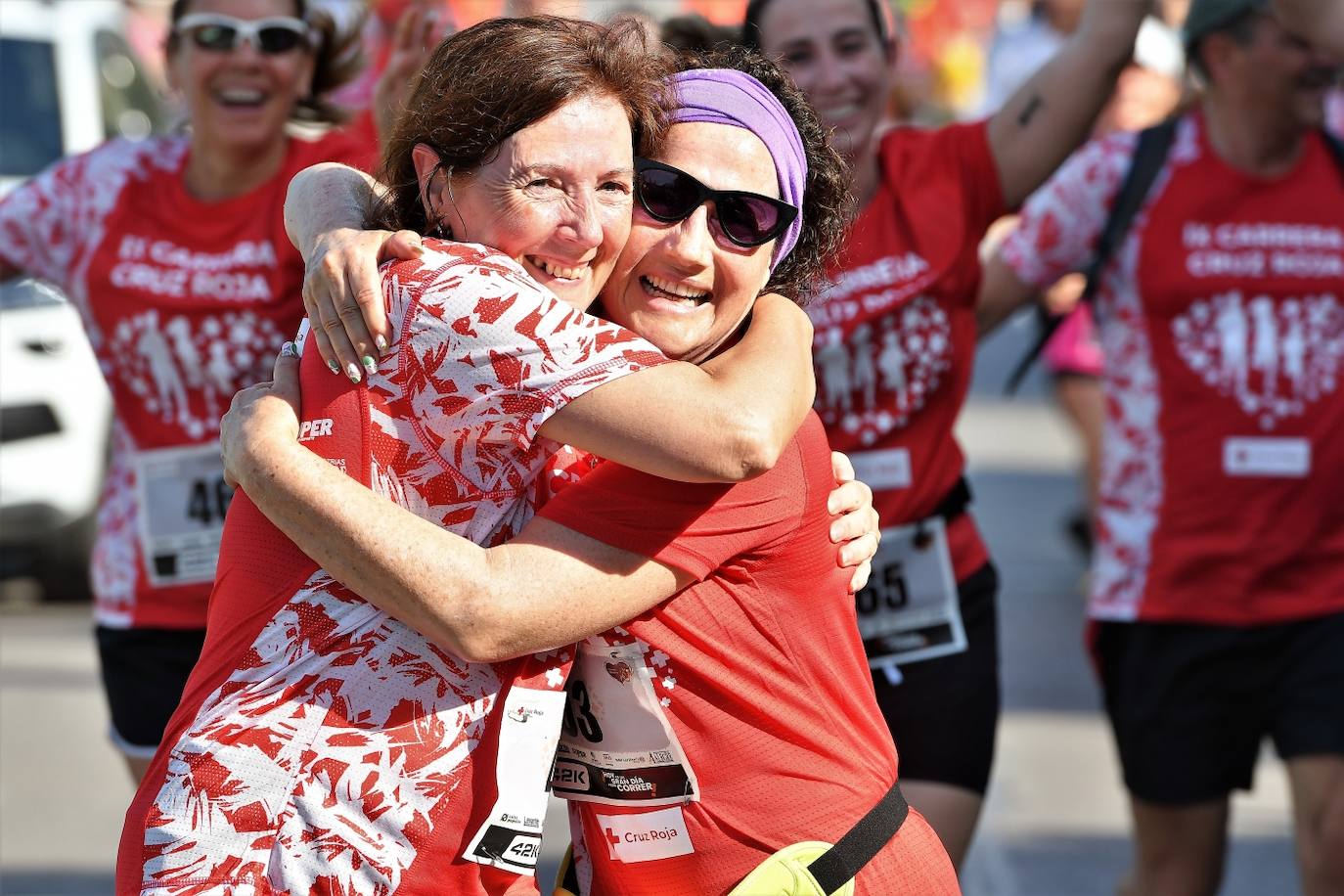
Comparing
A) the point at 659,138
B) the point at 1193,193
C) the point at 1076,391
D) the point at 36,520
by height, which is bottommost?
the point at 36,520

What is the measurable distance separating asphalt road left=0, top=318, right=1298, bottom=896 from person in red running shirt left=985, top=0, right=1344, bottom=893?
3.32 ft

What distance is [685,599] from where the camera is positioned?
2.22 meters

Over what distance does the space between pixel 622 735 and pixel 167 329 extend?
195 centimetres

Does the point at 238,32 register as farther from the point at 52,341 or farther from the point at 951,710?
the point at 52,341

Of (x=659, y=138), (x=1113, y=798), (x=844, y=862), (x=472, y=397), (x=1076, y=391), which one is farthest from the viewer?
(x=1076, y=391)

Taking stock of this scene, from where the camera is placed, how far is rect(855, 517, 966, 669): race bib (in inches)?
142

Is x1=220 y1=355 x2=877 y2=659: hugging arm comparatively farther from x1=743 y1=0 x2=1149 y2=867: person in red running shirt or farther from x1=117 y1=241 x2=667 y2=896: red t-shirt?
x1=743 y1=0 x2=1149 y2=867: person in red running shirt

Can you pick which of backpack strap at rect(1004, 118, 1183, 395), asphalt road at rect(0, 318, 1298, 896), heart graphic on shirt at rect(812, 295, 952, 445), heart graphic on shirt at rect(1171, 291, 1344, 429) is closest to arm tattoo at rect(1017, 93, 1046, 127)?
heart graphic on shirt at rect(812, 295, 952, 445)

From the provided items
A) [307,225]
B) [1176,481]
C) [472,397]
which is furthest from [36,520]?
[472,397]

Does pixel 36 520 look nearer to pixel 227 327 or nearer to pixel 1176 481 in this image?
pixel 227 327

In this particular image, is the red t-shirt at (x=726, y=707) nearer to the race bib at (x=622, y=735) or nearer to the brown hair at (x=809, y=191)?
the race bib at (x=622, y=735)

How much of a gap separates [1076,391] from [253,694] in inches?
237

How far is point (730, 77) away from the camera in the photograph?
2520 mm

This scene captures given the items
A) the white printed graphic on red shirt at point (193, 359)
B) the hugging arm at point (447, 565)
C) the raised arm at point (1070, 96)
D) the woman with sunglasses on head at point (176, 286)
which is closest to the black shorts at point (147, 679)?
the woman with sunglasses on head at point (176, 286)
